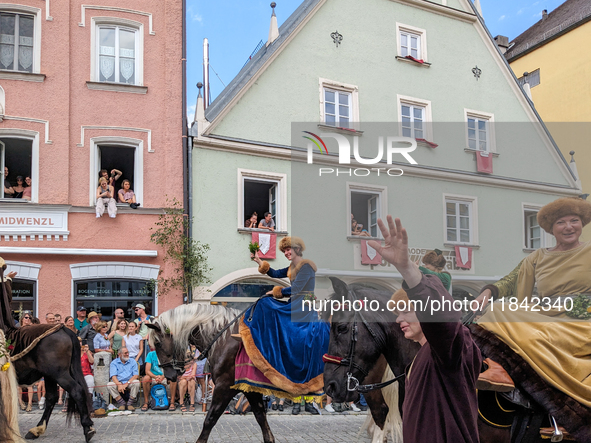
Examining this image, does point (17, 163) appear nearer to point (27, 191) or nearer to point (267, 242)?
point (27, 191)

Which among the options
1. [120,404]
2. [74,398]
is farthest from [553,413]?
[120,404]

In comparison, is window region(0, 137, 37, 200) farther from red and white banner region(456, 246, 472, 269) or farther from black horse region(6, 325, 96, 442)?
red and white banner region(456, 246, 472, 269)

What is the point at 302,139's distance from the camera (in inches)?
610

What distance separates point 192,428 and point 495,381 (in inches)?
246

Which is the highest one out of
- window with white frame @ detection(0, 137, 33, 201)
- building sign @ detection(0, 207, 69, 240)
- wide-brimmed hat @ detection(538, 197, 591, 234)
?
window with white frame @ detection(0, 137, 33, 201)

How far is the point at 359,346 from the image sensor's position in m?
5.41

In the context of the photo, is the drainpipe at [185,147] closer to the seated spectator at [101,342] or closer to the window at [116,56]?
the window at [116,56]

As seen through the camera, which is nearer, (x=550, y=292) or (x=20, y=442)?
(x=550, y=292)

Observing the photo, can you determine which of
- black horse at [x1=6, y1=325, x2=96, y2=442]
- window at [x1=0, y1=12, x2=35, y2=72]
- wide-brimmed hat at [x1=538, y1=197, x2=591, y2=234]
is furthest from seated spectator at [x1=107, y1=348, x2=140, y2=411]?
wide-brimmed hat at [x1=538, y1=197, x2=591, y2=234]

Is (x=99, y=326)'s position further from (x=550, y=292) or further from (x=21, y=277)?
(x=550, y=292)

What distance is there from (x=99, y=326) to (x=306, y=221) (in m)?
4.39

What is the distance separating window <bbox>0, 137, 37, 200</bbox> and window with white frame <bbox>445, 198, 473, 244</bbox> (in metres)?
9.19

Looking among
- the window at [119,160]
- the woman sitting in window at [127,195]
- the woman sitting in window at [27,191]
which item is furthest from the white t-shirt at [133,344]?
the woman sitting in window at [27,191]

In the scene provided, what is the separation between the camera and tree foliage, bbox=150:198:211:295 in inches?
550
